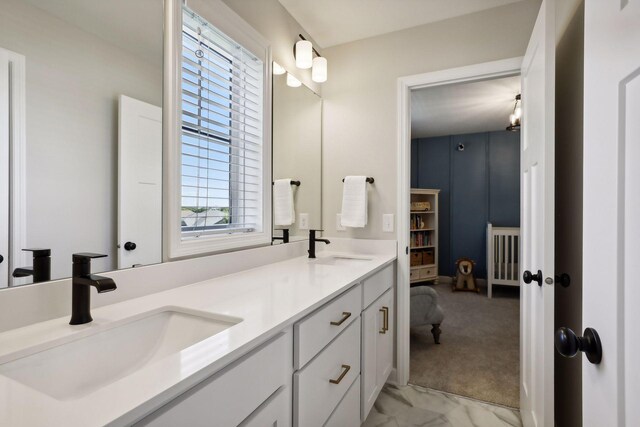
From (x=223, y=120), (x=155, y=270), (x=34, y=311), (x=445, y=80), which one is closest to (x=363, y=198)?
(x=445, y=80)

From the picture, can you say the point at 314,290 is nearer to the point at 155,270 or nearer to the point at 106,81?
the point at 155,270

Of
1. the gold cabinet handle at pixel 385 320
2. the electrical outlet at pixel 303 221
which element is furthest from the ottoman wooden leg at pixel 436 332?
the electrical outlet at pixel 303 221

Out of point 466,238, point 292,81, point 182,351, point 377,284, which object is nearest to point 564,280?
point 377,284

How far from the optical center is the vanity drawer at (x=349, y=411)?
122cm

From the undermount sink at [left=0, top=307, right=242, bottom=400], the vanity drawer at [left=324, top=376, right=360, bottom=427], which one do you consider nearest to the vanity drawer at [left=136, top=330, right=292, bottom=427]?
the undermount sink at [left=0, top=307, right=242, bottom=400]

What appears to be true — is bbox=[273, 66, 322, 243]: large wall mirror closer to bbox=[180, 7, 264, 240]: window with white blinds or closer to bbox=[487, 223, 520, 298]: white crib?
bbox=[180, 7, 264, 240]: window with white blinds

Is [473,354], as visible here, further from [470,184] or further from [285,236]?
[470,184]

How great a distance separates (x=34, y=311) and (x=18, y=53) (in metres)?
0.65

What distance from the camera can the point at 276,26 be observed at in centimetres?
189

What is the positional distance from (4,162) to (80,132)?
0.20 meters

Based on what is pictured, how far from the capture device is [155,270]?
3.75 feet

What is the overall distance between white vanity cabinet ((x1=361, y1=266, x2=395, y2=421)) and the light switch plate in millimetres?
265

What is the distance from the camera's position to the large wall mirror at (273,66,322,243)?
1948mm

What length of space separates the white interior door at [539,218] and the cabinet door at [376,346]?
2.36 feet
